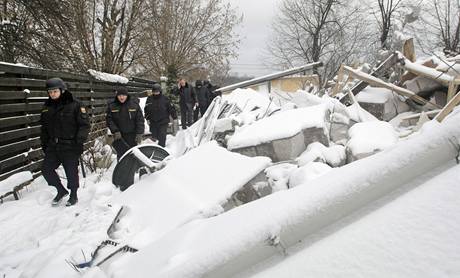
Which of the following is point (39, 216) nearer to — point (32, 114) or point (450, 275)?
point (32, 114)

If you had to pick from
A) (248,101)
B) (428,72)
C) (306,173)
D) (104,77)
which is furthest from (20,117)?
(428,72)

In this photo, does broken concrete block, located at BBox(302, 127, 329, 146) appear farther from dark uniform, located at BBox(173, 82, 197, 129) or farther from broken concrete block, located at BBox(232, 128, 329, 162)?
dark uniform, located at BBox(173, 82, 197, 129)

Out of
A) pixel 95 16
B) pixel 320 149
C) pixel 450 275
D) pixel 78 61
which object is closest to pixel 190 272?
pixel 450 275

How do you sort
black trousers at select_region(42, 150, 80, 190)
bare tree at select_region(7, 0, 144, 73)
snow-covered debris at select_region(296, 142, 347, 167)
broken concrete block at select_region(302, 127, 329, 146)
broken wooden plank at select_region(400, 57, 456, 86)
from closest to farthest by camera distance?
black trousers at select_region(42, 150, 80, 190) < snow-covered debris at select_region(296, 142, 347, 167) < broken concrete block at select_region(302, 127, 329, 146) < broken wooden plank at select_region(400, 57, 456, 86) < bare tree at select_region(7, 0, 144, 73)

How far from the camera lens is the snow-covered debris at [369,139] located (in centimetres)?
451

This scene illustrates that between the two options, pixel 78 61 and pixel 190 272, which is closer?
pixel 190 272

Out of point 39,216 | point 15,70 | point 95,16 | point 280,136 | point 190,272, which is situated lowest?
point 39,216

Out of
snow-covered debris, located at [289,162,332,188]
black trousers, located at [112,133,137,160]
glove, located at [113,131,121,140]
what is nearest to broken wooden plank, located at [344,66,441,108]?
snow-covered debris, located at [289,162,332,188]

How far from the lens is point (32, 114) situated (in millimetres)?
5820

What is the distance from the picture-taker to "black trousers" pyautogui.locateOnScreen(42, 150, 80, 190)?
444cm

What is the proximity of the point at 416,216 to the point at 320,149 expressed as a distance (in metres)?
4.09

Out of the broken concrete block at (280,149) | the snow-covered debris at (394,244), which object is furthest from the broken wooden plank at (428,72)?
the snow-covered debris at (394,244)

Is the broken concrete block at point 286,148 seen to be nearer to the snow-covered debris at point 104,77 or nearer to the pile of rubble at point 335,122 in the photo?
the pile of rubble at point 335,122

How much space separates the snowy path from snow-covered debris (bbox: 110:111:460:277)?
2.07 meters
